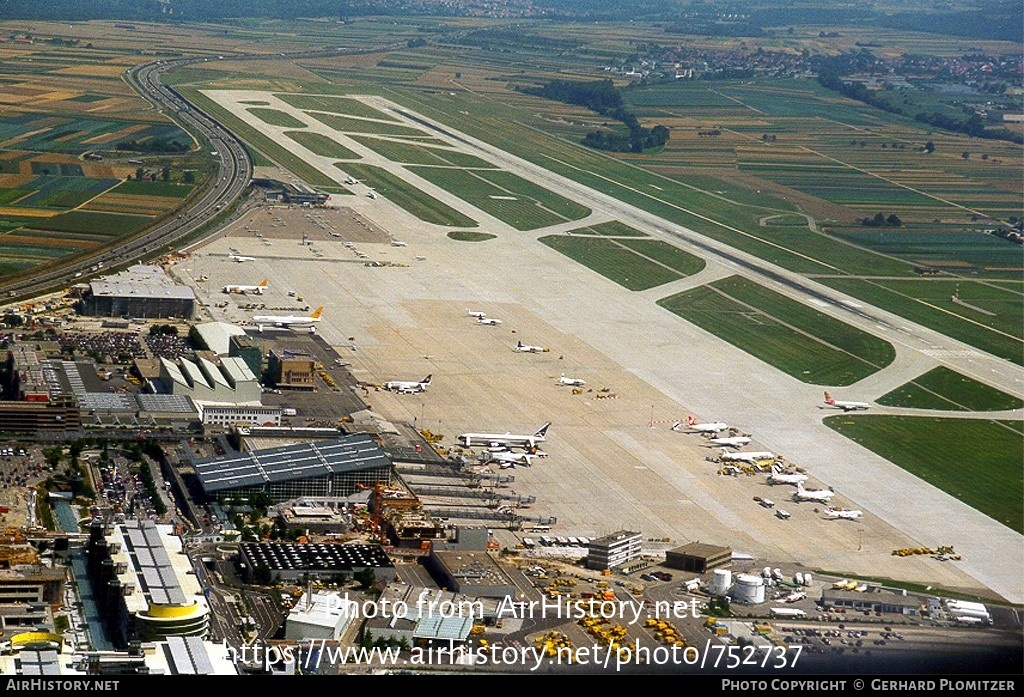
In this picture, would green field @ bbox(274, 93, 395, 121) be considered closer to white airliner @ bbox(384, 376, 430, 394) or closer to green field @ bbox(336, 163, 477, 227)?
green field @ bbox(336, 163, 477, 227)

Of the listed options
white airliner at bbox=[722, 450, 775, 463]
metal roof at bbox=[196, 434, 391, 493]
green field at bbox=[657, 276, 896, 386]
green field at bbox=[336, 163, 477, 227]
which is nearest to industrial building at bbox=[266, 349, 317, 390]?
metal roof at bbox=[196, 434, 391, 493]

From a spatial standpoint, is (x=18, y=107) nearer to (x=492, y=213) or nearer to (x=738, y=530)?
(x=492, y=213)

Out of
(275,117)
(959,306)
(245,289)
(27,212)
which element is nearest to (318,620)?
(245,289)

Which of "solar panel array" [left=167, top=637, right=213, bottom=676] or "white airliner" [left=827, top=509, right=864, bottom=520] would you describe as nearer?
"solar panel array" [left=167, top=637, right=213, bottom=676]

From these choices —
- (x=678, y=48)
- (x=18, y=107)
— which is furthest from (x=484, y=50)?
(x=18, y=107)

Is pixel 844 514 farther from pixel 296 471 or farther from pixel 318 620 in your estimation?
pixel 318 620

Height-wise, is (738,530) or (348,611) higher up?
(348,611)

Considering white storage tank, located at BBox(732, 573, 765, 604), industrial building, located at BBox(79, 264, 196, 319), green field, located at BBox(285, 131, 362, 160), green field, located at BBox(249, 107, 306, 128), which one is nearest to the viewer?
white storage tank, located at BBox(732, 573, 765, 604)
